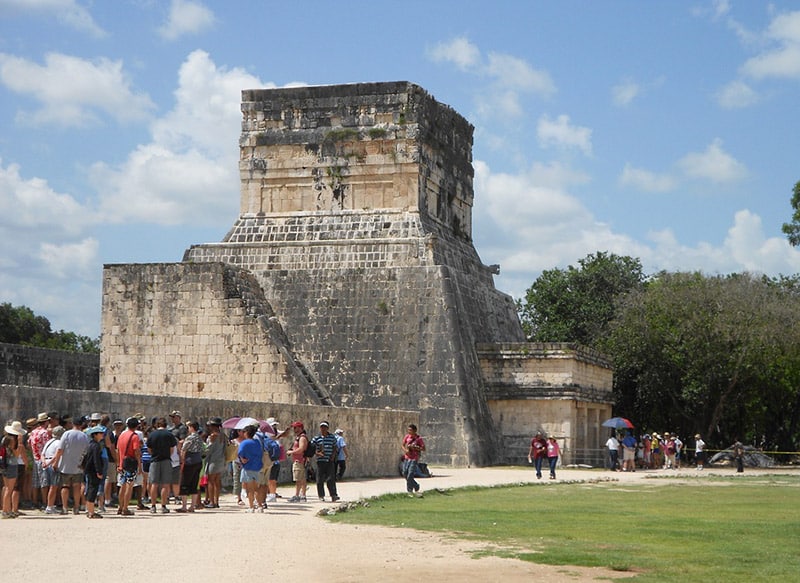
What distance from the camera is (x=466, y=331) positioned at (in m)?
29.1

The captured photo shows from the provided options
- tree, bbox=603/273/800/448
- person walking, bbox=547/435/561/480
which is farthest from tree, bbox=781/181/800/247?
person walking, bbox=547/435/561/480

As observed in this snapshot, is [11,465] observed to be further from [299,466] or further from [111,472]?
[299,466]

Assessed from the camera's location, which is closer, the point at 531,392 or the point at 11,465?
the point at 11,465

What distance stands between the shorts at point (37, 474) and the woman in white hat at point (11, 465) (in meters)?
0.45

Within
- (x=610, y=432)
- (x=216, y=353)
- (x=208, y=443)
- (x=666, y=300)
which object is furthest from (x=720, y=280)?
(x=208, y=443)

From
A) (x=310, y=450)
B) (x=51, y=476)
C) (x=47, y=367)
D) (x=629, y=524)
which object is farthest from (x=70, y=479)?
(x=47, y=367)

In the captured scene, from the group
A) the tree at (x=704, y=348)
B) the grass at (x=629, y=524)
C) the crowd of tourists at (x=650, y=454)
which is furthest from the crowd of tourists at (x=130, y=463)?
the tree at (x=704, y=348)

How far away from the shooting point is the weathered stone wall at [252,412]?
15055 millimetres

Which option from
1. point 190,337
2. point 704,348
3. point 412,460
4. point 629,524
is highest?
point 704,348

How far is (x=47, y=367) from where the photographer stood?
29.3 metres

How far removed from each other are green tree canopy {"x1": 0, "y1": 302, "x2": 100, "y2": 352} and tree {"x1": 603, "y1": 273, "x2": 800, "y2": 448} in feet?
83.7

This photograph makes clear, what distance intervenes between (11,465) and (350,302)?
16475 mm

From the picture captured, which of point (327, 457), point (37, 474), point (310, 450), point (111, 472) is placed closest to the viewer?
point (37, 474)

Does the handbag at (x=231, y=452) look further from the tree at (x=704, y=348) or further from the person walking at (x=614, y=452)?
the tree at (x=704, y=348)
